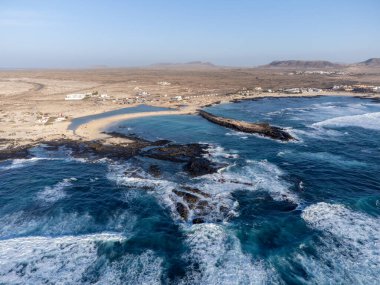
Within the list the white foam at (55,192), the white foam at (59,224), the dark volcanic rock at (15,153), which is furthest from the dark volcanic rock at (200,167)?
the dark volcanic rock at (15,153)

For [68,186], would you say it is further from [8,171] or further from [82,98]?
[82,98]

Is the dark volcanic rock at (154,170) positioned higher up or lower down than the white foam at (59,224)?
higher up

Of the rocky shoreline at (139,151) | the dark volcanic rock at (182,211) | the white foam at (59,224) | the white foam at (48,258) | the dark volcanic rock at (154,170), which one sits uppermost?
the rocky shoreline at (139,151)

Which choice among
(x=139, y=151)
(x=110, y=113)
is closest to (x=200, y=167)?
(x=139, y=151)

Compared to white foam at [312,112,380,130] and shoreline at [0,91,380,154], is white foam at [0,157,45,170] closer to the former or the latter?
shoreline at [0,91,380,154]

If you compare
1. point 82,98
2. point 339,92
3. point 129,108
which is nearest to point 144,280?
Result: point 129,108

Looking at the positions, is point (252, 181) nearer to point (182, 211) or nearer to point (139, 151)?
point (182, 211)

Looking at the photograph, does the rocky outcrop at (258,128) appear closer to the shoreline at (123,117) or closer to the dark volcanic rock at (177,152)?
the dark volcanic rock at (177,152)

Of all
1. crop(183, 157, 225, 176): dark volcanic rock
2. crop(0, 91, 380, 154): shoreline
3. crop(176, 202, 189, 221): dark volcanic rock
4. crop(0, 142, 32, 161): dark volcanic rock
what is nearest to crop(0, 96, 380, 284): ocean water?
crop(176, 202, 189, 221): dark volcanic rock
